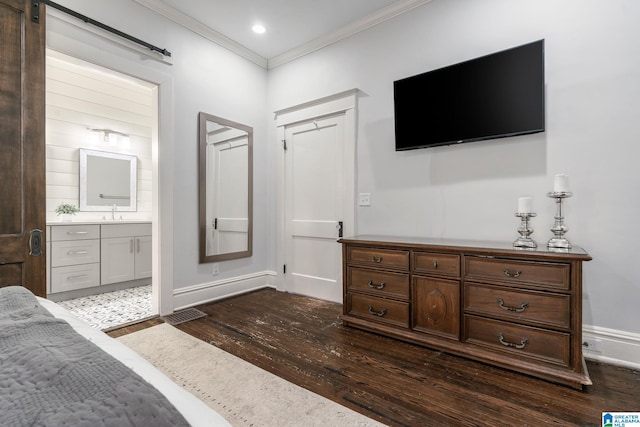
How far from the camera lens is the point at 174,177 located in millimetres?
3113

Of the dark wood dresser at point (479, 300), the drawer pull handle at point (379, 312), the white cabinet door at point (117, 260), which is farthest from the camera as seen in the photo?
the white cabinet door at point (117, 260)

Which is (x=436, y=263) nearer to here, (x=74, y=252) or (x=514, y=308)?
(x=514, y=308)

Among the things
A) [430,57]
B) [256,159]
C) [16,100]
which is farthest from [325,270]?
[16,100]

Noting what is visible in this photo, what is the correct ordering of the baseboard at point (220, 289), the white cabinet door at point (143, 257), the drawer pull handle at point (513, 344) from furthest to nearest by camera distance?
the white cabinet door at point (143, 257)
the baseboard at point (220, 289)
the drawer pull handle at point (513, 344)

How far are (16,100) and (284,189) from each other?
252cm

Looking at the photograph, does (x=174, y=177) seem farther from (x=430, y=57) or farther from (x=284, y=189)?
(x=430, y=57)

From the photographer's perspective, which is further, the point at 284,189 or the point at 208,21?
the point at 284,189

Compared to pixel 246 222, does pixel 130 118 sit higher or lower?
higher

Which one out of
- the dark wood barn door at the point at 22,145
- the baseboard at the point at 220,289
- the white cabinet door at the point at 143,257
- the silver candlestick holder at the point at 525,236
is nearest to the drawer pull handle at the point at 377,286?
the silver candlestick holder at the point at 525,236

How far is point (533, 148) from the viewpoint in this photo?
2.33 meters

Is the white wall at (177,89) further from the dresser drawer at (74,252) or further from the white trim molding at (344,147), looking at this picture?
the dresser drawer at (74,252)

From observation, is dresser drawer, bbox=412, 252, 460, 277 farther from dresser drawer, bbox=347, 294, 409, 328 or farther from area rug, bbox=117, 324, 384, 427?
area rug, bbox=117, 324, 384, 427

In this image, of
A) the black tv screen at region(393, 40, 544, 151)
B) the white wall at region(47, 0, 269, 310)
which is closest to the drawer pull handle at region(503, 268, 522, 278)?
the black tv screen at region(393, 40, 544, 151)

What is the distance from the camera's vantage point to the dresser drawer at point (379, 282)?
2.41 metres
